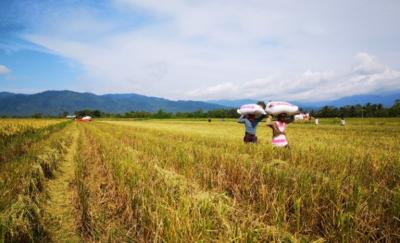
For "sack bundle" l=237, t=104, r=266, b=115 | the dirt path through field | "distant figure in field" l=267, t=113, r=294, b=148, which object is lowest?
the dirt path through field

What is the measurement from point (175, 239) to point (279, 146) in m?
6.37

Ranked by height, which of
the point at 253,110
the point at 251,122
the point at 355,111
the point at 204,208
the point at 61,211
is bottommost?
the point at 61,211

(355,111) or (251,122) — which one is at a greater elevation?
(355,111)

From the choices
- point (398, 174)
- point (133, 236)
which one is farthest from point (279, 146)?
point (133, 236)

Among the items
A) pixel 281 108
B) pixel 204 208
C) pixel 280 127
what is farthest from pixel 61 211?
pixel 280 127

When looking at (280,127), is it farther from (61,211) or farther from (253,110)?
(61,211)

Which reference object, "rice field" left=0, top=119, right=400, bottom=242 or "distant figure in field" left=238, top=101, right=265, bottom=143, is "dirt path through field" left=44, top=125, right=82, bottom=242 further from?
"distant figure in field" left=238, top=101, right=265, bottom=143

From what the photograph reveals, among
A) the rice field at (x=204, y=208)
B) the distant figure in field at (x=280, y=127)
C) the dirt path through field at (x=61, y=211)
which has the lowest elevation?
the dirt path through field at (x=61, y=211)

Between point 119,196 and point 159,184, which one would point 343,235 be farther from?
point 119,196

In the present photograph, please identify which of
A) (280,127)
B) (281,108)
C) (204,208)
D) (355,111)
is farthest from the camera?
(355,111)

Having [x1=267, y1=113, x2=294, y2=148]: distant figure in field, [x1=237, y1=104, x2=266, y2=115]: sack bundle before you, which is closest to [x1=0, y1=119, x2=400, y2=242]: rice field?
[x1=267, y1=113, x2=294, y2=148]: distant figure in field

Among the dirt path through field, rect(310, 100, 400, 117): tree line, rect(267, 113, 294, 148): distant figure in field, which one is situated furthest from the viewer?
rect(310, 100, 400, 117): tree line

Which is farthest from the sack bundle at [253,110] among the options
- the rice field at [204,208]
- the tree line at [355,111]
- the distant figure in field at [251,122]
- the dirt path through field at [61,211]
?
the tree line at [355,111]

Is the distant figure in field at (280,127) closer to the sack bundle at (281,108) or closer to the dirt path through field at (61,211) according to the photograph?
the sack bundle at (281,108)
